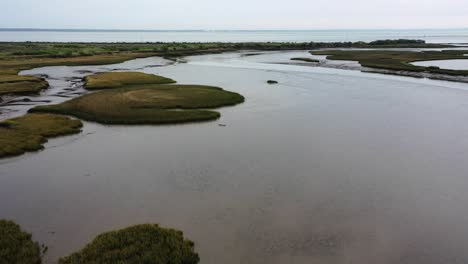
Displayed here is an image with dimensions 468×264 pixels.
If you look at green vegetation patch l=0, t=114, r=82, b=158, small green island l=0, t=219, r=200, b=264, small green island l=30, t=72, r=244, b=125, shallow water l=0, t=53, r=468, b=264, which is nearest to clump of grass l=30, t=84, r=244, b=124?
small green island l=30, t=72, r=244, b=125

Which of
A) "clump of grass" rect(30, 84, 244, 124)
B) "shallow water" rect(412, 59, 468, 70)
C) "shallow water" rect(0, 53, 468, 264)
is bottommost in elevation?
"shallow water" rect(0, 53, 468, 264)

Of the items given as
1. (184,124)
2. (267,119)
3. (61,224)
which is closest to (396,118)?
(267,119)

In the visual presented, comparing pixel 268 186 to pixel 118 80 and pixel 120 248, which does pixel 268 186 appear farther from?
pixel 118 80

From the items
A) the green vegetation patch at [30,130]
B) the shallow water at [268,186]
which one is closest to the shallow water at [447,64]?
the shallow water at [268,186]

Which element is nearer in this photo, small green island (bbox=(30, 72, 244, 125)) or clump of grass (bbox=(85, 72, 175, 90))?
small green island (bbox=(30, 72, 244, 125))

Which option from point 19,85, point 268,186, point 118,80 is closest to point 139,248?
point 268,186

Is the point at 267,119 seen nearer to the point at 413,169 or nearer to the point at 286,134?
the point at 286,134

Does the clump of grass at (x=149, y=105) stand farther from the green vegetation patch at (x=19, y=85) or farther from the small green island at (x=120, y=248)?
the small green island at (x=120, y=248)

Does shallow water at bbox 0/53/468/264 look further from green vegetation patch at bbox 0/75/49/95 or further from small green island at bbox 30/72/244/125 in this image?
green vegetation patch at bbox 0/75/49/95
